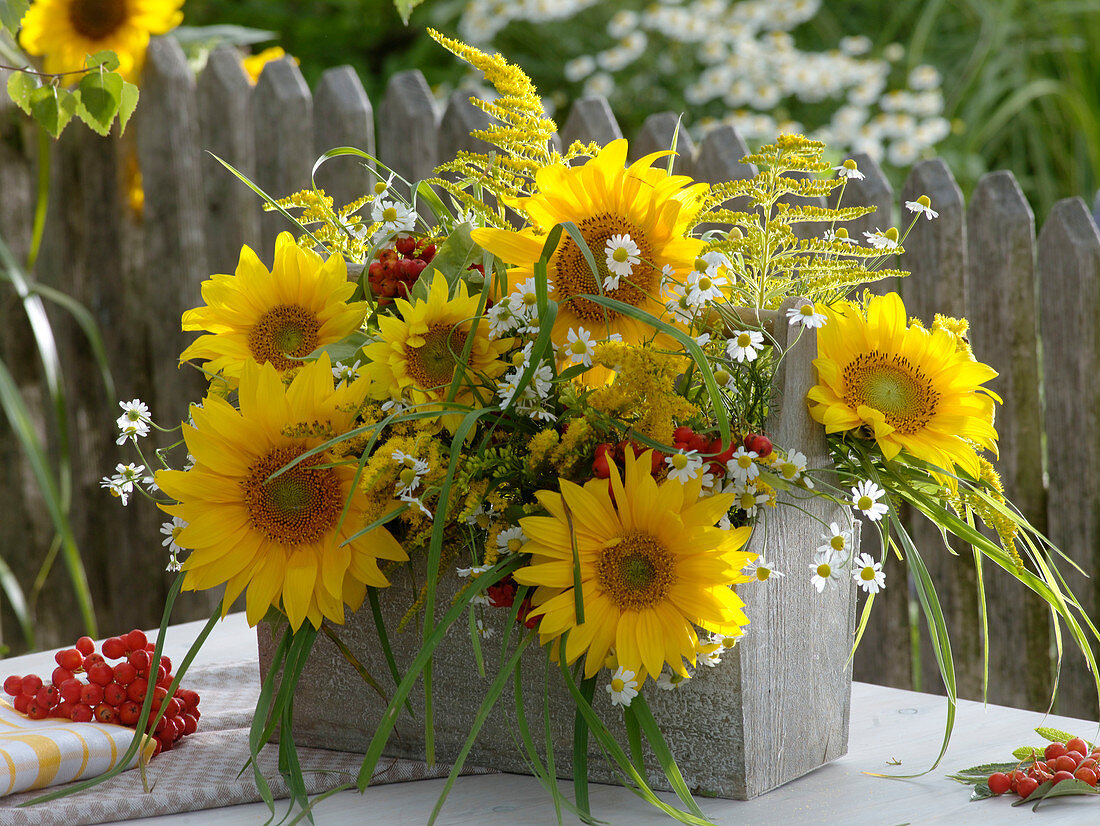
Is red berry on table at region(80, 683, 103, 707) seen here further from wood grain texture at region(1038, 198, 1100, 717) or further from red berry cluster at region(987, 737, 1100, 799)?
wood grain texture at region(1038, 198, 1100, 717)

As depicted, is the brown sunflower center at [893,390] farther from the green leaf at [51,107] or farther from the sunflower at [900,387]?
the green leaf at [51,107]

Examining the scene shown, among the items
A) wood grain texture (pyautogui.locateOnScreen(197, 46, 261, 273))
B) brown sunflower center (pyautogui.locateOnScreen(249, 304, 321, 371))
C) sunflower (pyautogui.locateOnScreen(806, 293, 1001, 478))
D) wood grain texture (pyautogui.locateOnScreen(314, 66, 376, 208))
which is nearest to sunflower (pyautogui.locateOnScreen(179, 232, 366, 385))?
brown sunflower center (pyautogui.locateOnScreen(249, 304, 321, 371))

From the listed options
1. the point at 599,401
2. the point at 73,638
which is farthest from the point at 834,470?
the point at 73,638

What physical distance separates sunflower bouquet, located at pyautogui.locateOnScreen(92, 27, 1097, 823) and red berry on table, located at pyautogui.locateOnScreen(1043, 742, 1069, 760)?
0.25ft

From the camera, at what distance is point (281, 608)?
797mm

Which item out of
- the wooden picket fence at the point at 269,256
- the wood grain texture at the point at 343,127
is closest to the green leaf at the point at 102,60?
the wooden picket fence at the point at 269,256

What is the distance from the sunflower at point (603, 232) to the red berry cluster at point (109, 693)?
0.43 metres

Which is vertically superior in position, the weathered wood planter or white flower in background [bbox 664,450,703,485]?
white flower in background [bbox 664,450,703,485]

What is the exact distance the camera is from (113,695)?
2.91ft

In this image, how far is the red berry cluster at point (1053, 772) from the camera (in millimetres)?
748

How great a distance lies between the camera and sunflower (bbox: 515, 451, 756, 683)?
70 centimetres

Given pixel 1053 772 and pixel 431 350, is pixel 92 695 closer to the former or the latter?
Answer: pixel 431 350

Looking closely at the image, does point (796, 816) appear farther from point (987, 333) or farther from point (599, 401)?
point (987, 333)

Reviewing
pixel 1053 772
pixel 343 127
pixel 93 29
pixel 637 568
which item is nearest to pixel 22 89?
pixel 637 568
